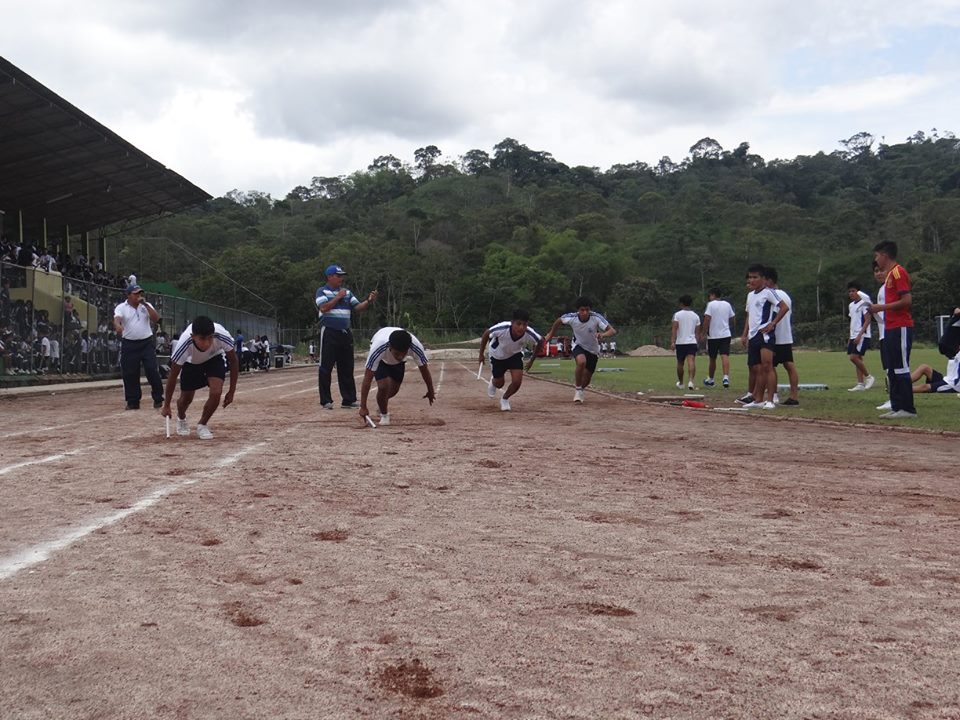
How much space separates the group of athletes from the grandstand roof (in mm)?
15973

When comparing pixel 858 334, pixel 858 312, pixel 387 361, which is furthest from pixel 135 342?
pixel 858 312

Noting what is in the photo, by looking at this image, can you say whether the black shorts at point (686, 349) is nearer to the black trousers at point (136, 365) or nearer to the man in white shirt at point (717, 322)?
the man in white shirt at point (717, 322)

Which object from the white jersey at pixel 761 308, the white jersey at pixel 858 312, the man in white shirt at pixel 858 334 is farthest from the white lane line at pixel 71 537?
the white jersey at pixel 858 312

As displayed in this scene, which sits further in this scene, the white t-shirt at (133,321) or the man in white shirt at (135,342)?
the white t-shirt at (133,321)

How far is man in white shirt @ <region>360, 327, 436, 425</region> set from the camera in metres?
9.85

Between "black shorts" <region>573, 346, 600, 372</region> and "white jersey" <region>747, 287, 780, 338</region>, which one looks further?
"black shorts" <region>573, 346, 600, 372</region>

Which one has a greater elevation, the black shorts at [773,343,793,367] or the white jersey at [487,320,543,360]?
Result: the white jersey at [487,320,543,360]

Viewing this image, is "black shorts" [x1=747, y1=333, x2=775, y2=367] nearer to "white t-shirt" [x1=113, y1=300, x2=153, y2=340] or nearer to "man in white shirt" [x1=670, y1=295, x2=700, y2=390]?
"man in white shirt" [x1=670, y1=295, x2=700, y2=390]

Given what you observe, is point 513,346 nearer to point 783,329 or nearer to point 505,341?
point 505,341

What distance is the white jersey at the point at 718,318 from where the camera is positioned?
16.3 metres

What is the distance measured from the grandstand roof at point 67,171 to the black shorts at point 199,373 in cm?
1823

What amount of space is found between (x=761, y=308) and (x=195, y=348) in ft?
24.4

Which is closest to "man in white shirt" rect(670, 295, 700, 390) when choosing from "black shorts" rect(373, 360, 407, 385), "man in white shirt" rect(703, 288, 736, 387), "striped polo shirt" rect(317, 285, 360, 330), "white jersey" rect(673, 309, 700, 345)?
"white jersey" rect(673, 309, 700, 345)

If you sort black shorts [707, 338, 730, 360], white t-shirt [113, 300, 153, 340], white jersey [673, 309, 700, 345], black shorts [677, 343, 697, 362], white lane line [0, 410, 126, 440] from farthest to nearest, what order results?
black shorts [707, 338, 730, 360]
white jersey [673, 309, 700, 345]
black shorts [677, 343, 697, 362]
white t-shirt [113, 300, 153, 340]
white lane line [0, 410, 126, 440]
